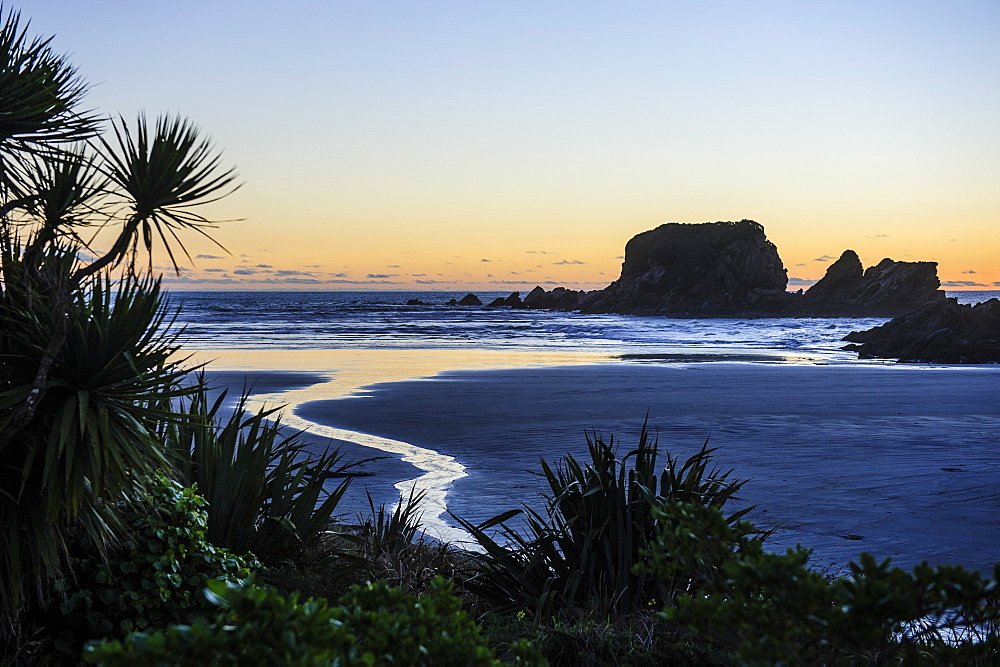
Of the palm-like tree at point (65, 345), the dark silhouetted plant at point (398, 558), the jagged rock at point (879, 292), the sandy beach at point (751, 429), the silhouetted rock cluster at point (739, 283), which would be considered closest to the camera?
the palm-like tree at point (65, 345)

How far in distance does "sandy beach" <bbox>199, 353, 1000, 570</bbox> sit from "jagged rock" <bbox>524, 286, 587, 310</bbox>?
7799cm

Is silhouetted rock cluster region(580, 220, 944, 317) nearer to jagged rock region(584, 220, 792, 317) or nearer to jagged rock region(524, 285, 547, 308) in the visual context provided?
jagged rock region(584, 220, 792, 317)

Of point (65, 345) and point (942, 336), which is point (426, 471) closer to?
point (65, 345)

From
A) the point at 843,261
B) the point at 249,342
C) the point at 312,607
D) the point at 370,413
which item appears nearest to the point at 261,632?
the point at 312,607

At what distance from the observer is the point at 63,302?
3.16 meters

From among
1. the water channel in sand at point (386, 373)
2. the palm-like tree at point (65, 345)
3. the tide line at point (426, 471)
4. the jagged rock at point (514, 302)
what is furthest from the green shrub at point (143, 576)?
the jagged rock at point (514, 302)

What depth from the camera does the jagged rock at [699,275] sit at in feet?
304

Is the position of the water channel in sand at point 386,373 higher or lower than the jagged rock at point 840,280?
lower

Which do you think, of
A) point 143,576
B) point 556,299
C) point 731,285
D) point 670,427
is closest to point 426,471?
point 670,427

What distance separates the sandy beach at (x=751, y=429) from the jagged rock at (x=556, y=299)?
78.0m

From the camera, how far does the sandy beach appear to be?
7746 mm

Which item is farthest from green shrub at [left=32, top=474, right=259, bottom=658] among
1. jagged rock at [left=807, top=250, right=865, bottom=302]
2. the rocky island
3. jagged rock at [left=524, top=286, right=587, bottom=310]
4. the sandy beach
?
jagged rock at [left=524, top=286, right=587, bottom=310]

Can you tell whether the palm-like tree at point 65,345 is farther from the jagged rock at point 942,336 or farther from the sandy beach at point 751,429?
the jagged rock at point 942,336

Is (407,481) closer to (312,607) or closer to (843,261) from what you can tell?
(312,607)
